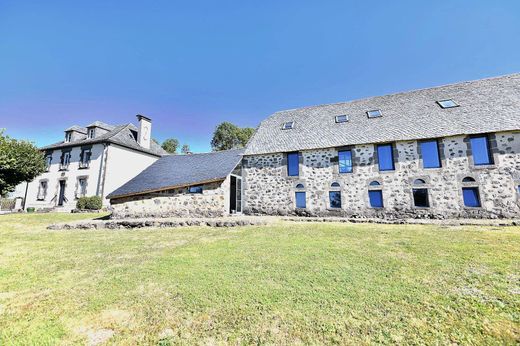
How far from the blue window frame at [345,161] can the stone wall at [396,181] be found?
247 mm

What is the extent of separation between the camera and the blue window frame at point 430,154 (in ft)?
37.2

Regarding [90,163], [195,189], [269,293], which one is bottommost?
[269,293]

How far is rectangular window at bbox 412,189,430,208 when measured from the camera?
11.2m

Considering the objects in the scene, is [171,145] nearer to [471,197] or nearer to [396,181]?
[396,181]

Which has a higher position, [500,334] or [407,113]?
[407,113]

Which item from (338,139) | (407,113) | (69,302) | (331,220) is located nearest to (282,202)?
(331,220)

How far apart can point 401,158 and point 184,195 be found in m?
11.8

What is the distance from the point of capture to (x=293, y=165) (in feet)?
45.5

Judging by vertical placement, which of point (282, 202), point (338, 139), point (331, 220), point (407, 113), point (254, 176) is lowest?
point (331, 220)

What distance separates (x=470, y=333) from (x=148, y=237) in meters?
8.61

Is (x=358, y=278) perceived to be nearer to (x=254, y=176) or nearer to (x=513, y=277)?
(x=513, y=277)

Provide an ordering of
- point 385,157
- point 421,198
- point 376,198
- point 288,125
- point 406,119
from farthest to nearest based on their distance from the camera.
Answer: point 288,125, point 406,119, point 385,157, point 376,198, point 421,198

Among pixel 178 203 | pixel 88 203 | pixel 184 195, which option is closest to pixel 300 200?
pixel 184 195

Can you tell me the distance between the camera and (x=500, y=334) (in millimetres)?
2645
